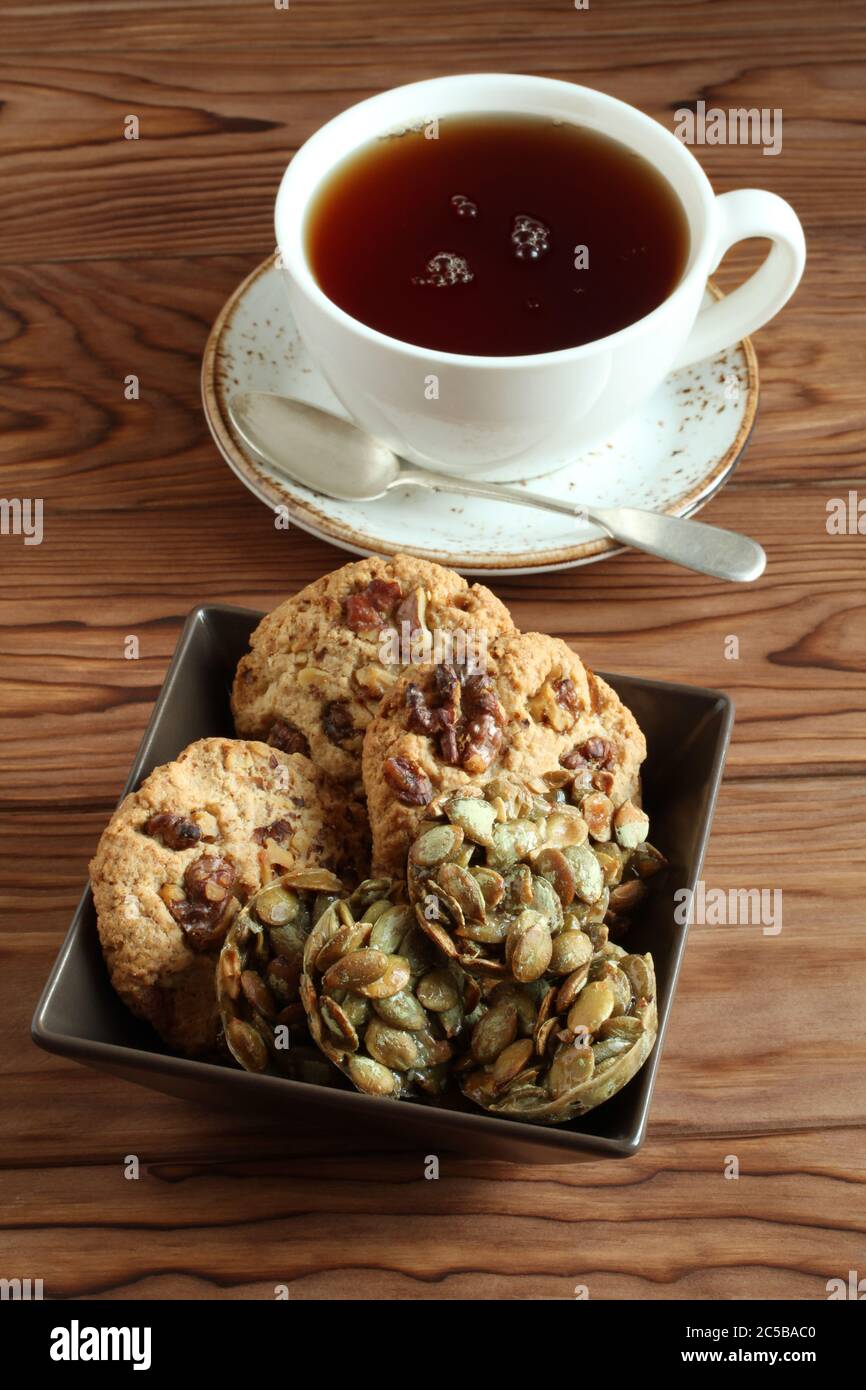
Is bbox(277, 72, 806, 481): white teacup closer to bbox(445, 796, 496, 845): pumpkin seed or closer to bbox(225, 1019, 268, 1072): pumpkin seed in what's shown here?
bbox(445, 796, 496, 845): pumpkin seed

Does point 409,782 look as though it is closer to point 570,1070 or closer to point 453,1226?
point 570,1070

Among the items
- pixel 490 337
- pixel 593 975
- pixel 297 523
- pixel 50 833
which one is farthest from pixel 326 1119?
pixel 490 337

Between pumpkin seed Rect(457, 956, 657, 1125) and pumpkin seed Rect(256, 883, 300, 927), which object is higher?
pumpkin seed Rect(256, 883, 300, 927)
